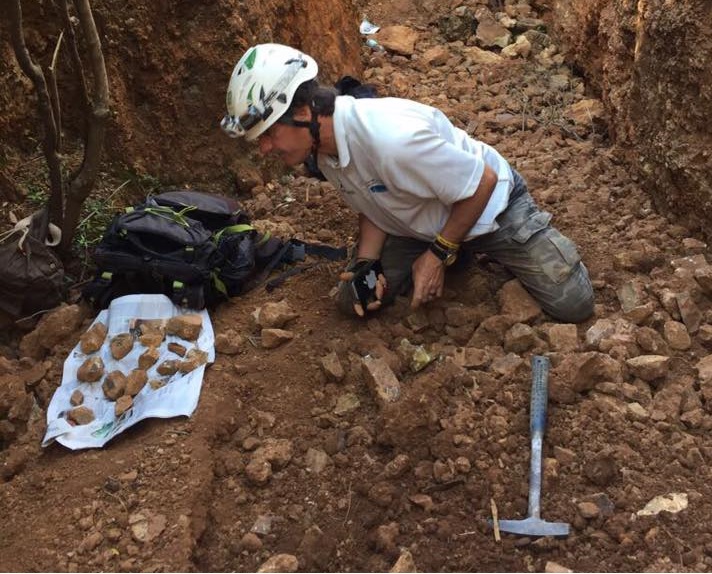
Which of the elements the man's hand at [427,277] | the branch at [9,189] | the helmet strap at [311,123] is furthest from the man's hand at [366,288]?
the branch at [9,189]

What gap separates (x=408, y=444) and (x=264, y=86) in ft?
4.70

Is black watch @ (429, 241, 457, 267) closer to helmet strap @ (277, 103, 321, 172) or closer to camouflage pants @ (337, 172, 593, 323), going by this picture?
camouflage pants @ (337, 172, 593, 323)

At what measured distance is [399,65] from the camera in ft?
20.2

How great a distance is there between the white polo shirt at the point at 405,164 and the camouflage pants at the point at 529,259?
0.14 m

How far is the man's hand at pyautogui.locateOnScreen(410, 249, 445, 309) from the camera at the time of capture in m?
3.35

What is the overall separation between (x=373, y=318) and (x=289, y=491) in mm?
988

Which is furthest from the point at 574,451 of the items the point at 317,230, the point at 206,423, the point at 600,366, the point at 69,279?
the point at 69,279

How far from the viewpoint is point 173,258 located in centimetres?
359

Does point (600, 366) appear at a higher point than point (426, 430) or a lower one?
higher

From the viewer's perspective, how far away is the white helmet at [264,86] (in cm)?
301

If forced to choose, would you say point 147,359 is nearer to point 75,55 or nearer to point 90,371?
point 90,371

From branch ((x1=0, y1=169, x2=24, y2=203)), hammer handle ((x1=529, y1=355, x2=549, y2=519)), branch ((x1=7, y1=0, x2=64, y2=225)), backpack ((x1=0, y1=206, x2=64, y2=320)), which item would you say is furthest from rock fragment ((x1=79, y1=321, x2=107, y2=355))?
hammer handle ((x1=529, y1=355, x2=549, y2=519))

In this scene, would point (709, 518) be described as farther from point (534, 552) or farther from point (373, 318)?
point (373, 318)

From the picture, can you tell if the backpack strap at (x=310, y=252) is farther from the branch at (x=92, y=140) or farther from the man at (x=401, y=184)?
the branch at (x=92, y=140)
